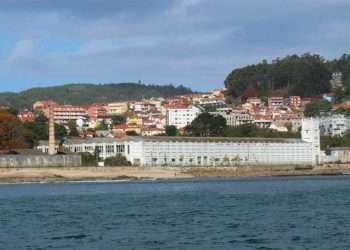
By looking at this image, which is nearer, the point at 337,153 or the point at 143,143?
the point at 143,143

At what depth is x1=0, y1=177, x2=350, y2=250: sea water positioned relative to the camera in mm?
29312

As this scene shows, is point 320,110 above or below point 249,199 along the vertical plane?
above

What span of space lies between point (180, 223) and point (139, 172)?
206 ft

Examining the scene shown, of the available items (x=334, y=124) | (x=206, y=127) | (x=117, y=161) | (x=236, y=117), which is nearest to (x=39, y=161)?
(x=117, y=161)

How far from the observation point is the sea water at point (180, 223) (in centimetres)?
2931

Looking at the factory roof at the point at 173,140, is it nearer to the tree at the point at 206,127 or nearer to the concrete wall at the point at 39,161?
the concrete wall at the point at 39,161

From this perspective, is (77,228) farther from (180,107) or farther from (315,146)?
(180,107)

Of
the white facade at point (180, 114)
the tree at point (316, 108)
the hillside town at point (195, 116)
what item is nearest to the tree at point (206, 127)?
the hillside town at point (195, 116)

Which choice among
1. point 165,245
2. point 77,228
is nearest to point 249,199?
point 77,228

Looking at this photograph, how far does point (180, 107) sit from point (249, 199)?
134 meters

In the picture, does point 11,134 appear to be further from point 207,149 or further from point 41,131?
point 207,149

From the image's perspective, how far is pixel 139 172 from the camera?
98375mm

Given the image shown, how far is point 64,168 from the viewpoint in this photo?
9519cm

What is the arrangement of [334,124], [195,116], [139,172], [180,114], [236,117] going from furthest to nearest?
1. [180,114]
2. [195,116]
3. [236,117]
4. [334,124]
5. [139,172]
